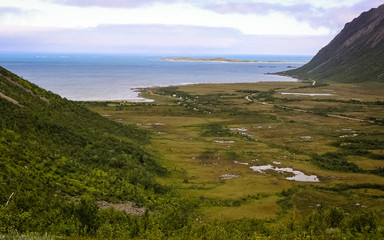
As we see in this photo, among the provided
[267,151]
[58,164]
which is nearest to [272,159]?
[267,151]

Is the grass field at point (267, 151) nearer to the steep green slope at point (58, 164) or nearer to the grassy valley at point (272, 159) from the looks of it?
the grassy valley at point (272, 159)

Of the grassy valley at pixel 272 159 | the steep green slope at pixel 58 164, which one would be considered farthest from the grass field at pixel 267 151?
the steep green slope at pixel 58 164

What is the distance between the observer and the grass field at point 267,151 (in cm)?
3794

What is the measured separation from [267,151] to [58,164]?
3753cm

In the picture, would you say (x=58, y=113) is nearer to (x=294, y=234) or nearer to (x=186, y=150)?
(x=186, y=150)

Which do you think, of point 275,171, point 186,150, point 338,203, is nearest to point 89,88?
point 186,150

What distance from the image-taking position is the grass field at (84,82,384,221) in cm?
3794

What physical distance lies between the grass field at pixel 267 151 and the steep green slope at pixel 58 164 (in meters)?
6.14

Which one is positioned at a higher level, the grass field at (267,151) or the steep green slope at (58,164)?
the steep green slope at (58,164)

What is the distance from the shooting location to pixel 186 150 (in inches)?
2286

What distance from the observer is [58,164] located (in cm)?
3234

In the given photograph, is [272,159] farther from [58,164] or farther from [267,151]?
[58,164]

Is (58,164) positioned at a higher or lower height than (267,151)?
higher

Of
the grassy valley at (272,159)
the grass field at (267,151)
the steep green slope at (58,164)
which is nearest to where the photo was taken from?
the steep green slope at (58,164)
